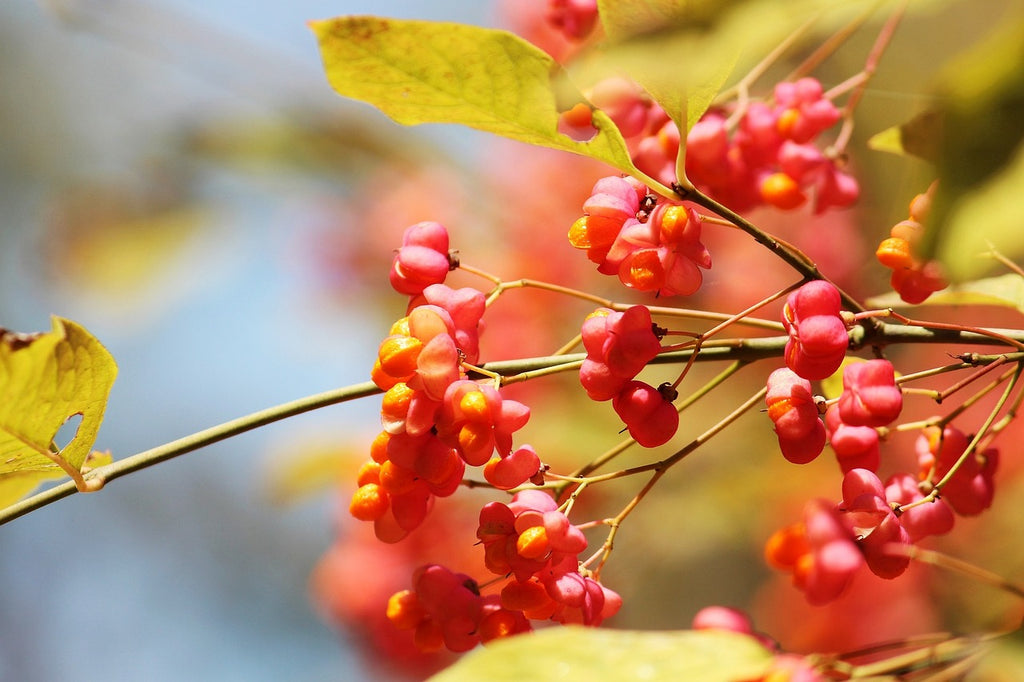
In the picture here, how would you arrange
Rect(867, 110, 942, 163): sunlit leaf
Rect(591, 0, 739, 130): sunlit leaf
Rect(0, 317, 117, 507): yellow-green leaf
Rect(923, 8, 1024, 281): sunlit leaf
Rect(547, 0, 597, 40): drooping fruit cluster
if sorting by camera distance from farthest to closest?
Rect(547, 0, 597, 40): drooping fruit cluster → Rect(867, 110, 942, 163): sunlit leaf → Rect(0, 317, 117, 507): yellow-green leaf → Rect(591, 0, 739, 130): sunlit leaf → Rect(923, 8, 1024, 281): sunlit leaf

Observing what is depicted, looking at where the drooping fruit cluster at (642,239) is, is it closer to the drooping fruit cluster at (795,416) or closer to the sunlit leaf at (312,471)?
the drooping fruit cluster at (795,416)

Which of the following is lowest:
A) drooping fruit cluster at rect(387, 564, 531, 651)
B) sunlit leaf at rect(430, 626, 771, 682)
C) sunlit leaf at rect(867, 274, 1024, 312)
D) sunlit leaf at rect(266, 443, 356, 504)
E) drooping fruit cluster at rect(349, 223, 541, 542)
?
sunlit leaf at rect(266, 443, 356, 504)

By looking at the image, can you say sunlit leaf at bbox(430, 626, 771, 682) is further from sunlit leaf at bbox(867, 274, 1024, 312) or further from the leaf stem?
sunlit leaf at bbox(867, 274, 1024, 312)

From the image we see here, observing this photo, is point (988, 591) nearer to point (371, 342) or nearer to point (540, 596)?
point (540, 596)

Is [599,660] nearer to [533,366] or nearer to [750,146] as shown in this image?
[533,366]

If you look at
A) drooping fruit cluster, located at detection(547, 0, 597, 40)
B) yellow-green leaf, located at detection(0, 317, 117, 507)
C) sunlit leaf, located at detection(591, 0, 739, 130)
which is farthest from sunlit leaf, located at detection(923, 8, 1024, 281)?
drooping fruit cluster, located at detection(547, 0, 597, 40)
